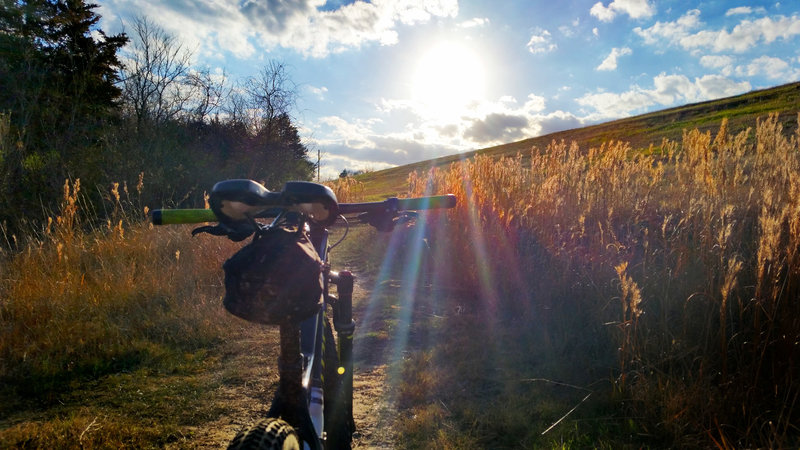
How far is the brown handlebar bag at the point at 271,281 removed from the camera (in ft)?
3.31

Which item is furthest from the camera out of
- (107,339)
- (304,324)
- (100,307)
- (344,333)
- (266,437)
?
(100,307)

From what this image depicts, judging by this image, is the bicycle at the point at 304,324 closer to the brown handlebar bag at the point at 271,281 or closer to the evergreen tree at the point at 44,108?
the brown handlebar bag at the point at 271,281

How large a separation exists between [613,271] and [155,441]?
3.47 m

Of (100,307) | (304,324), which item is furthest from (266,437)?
(100,307)

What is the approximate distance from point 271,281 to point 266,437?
0.35 meters

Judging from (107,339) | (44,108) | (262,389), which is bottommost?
(262,389)

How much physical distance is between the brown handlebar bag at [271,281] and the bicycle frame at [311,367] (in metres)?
0.12

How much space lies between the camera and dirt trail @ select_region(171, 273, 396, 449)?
8.30 ft

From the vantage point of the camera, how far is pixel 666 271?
309 cm

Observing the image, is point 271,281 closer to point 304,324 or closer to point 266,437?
point 266,437

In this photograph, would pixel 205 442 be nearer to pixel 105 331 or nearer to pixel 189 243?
pixel 105 331

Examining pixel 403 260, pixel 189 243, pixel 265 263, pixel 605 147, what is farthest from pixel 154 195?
pixel 265 263

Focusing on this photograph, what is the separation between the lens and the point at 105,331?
11.9 ft

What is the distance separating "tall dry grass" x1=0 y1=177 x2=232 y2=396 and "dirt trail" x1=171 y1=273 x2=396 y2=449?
0.45m
